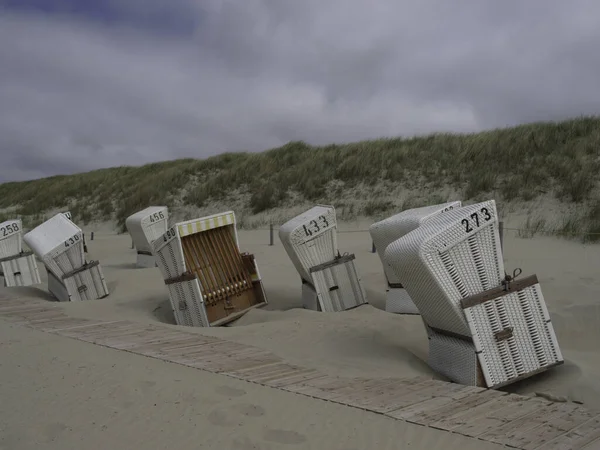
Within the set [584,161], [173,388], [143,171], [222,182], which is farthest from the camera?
[143,171]

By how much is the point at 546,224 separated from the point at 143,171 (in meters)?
26.4

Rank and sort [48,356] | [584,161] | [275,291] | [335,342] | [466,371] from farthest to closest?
[584,161], [275,291], [335,342], [48,356], [466,371]

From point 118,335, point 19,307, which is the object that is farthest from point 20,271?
point 118,335

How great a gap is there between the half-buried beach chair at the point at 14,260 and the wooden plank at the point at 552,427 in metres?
13.0

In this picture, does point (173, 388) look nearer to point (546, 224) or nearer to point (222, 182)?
point (546, 224)

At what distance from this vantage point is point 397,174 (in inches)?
821

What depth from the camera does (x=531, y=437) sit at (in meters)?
3.99

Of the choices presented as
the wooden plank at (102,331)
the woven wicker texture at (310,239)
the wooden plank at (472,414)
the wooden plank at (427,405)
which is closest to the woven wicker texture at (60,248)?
the wooden plank at (102,331)

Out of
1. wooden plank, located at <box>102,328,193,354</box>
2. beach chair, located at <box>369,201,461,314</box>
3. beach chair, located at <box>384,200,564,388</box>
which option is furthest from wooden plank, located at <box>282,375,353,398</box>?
beach chair, located at <box>369,201,461,314</box>

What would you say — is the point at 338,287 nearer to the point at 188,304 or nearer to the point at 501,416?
the point at 188,304

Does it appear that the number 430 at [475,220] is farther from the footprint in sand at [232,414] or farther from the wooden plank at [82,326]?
the wooden plank at [82,326]

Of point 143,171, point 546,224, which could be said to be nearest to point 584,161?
point 546,224

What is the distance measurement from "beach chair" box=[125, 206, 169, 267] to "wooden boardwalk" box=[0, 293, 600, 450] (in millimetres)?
7748

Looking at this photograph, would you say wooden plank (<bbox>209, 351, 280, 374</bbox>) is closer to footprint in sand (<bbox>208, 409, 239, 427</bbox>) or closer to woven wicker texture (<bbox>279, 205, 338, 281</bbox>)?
footprint in sand (<bbox>208, 409, 239, 427</bbox>)
